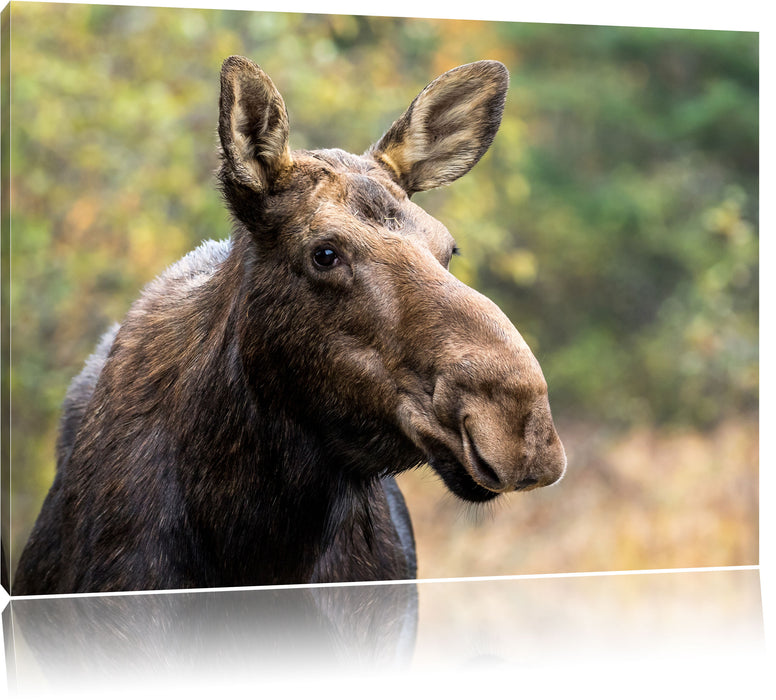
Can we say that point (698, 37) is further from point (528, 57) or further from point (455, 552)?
point (455, 552)

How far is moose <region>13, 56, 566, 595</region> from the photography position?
3.88m

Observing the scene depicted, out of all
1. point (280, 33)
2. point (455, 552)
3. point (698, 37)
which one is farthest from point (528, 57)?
point (455, 552)

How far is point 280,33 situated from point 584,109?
77.4 inches

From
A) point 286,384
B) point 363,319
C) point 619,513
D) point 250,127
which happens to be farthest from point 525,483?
point 619,513

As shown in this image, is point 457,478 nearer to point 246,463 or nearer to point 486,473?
point 486,473

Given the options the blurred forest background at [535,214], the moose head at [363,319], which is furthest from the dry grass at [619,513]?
the moose head at [363,319]

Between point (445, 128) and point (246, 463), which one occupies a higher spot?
point (445, 128)

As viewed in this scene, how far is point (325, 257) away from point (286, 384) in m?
0.43

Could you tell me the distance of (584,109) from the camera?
7770 mm

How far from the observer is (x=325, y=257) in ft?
13.2

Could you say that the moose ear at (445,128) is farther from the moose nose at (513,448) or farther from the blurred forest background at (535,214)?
the blurred forest background at (535,214)

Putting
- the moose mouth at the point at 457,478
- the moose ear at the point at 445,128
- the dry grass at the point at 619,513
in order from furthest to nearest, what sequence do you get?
1. the dry grass at the point at 619,513
2. the moose ear at the point at 445,128
3. the moose mouth at the point at 457,478

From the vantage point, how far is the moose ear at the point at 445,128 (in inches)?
176

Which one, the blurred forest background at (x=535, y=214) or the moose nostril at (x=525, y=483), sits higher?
the blurred forest background at (x=535, y=214)
